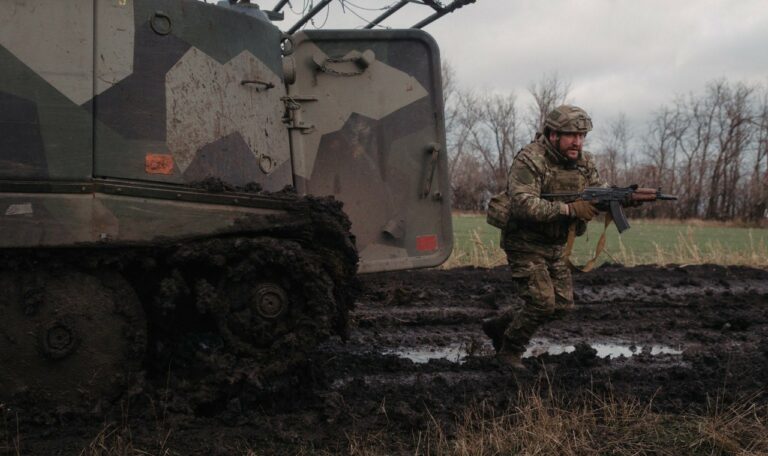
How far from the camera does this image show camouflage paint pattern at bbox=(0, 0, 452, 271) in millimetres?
4496

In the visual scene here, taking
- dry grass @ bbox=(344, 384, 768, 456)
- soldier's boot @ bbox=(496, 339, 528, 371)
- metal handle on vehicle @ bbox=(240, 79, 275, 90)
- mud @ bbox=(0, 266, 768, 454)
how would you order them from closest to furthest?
dry grass @ bbox=(344, 384, 768, 456)
mud @ bbox=(0, 266, 768, 454)
metal handle on vehicle @ bbox=(240, 79, 275, 90)
soldier's boot @ bbox=(496, 339, 528, 371)

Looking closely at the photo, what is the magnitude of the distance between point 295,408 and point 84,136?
1.89 m

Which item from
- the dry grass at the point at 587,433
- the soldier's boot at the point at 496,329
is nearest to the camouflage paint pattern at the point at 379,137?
the soldier's boot at the point at 496,329

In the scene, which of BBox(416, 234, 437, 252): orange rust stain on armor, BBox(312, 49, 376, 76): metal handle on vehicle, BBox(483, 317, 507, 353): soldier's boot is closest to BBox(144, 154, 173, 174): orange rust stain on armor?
BBox(312, 49, 376, 76): metal handle on vehicle

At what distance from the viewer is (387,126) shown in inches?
245

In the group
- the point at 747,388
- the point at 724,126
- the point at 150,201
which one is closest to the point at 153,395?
the point at 150,201

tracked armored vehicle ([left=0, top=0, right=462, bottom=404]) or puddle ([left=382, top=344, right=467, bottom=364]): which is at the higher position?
tracked armored vehicle ([left=0, top=0, right=462, bottom=404])

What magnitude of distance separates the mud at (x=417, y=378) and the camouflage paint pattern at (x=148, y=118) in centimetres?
88

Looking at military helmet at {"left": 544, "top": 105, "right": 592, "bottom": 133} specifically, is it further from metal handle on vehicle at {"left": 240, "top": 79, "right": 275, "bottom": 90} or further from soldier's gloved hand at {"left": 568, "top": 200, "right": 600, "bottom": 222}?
metal handle on vehicle at {"left": 240, "top": 79, "right": 275, "bottom": 90}

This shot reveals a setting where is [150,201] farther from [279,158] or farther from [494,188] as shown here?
[494,188]

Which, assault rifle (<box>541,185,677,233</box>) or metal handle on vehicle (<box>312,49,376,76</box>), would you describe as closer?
assault rifle (<box>541,185,677,233</box>)

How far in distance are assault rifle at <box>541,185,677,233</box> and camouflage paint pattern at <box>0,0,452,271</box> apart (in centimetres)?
150

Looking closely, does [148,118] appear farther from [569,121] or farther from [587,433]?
[587,433]

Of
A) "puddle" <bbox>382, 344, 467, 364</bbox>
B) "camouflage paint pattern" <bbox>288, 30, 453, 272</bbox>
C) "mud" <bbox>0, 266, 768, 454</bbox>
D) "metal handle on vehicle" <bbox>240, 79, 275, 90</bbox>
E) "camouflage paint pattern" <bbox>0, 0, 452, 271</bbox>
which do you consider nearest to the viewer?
"mud" <bbox>0, 266, 768, 454</bbox>
